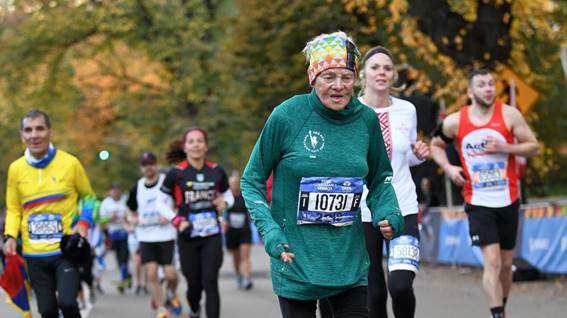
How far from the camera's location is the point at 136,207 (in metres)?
14.3

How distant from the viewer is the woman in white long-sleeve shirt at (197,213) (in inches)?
432

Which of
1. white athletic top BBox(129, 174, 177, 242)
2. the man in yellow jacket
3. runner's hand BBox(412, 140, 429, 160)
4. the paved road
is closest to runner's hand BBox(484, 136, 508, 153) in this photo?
runner's hand BBox(412, 140, 429, 160)

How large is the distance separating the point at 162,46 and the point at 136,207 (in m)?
21.5

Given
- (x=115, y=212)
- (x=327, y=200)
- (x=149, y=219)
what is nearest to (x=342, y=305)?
(x=327, y=200)

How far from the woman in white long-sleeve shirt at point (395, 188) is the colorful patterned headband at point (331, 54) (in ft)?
6.86

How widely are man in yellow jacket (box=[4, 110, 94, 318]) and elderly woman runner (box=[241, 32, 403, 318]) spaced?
337 centimetres

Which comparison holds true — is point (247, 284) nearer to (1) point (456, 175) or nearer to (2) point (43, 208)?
(1) point (456, 175)

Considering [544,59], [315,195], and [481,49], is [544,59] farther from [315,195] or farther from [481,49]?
[315,195]

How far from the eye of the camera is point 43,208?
8922mm

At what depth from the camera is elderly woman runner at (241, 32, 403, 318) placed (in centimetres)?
572

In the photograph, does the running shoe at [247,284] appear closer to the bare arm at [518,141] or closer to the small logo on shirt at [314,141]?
the bare arm at [518,141]

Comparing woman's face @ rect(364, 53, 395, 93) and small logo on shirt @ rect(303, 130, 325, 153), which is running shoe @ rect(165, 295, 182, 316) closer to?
woman's face @ rect(364, 53, 395, 93)

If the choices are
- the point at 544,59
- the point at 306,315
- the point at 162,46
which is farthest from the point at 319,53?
the point at 162,46

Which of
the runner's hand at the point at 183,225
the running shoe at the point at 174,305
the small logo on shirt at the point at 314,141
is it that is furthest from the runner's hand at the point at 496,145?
the running shoe at the point at 174,305
